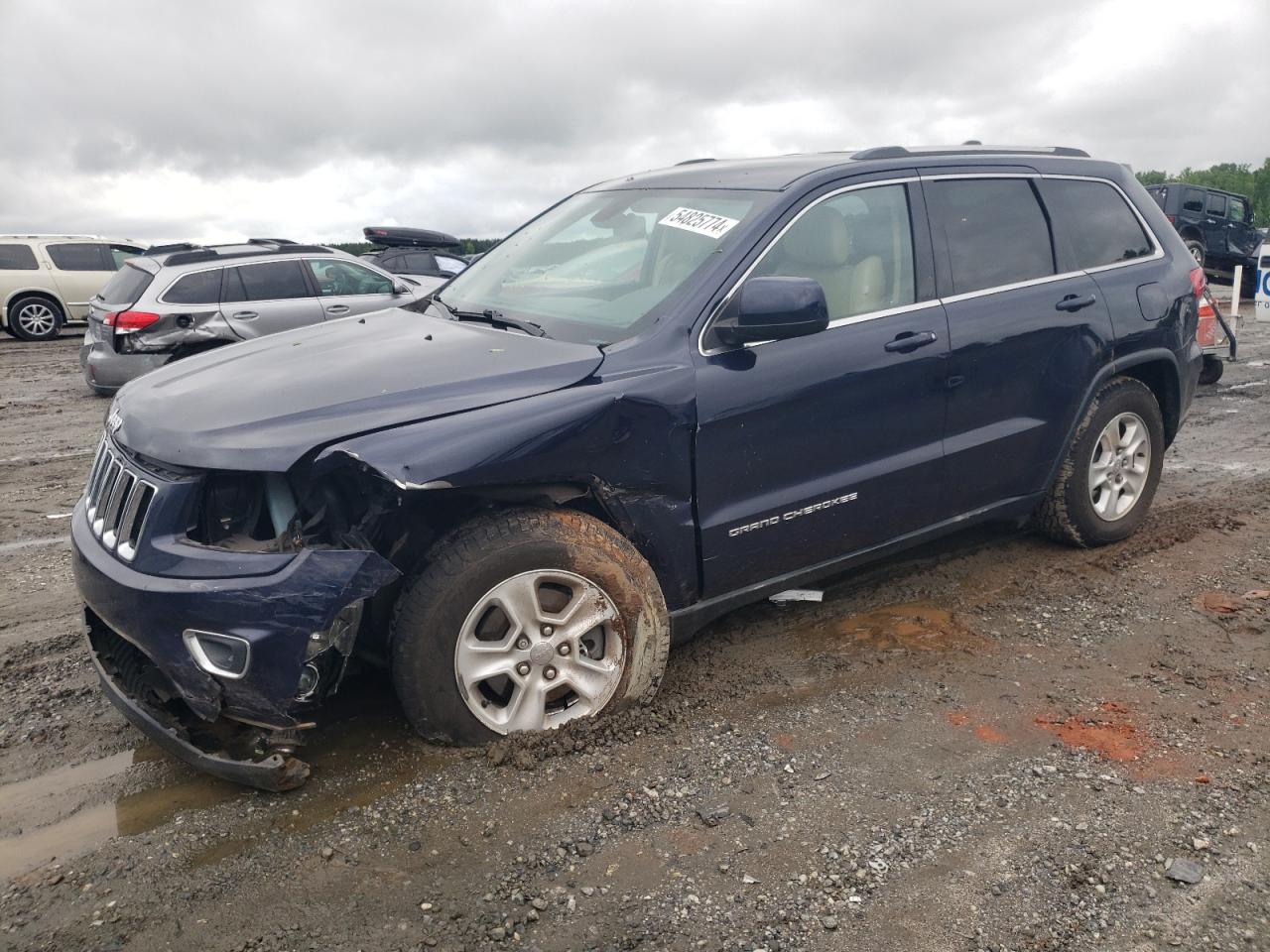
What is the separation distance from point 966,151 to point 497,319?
88.1 inches

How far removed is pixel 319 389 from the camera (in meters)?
2.92

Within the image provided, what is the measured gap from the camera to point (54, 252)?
1758cm

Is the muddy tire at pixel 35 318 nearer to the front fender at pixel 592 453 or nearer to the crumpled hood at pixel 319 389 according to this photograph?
the crumpled hood at pixel 319 389

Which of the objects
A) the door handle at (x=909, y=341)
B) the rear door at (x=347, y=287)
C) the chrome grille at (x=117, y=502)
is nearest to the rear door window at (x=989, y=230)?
the door handle at (x=909, y=341)

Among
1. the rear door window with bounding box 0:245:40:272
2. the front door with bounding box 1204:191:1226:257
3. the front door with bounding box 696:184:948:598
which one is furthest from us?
the front door with bounding box 1204:191:1226:257

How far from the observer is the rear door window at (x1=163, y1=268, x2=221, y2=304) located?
9500mm

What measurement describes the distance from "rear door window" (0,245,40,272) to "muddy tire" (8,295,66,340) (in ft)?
1.69

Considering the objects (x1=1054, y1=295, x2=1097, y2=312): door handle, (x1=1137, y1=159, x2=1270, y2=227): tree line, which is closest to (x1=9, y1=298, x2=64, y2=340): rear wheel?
(x1=1054, y1=295, x2=1097, y2=312): door handle

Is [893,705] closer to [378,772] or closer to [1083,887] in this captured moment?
[1083,887]

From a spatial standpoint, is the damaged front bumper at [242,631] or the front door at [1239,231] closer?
the damaged front bumper at [242,631]

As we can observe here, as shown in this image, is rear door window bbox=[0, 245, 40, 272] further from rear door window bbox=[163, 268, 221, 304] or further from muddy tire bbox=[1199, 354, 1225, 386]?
muddy tire bbox=[1199, 354, 1225, 386]

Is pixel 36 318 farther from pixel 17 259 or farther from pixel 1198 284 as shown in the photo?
pixel 1198 284

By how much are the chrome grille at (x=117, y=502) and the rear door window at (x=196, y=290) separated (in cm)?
698

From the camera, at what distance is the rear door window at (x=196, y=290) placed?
374 inches
